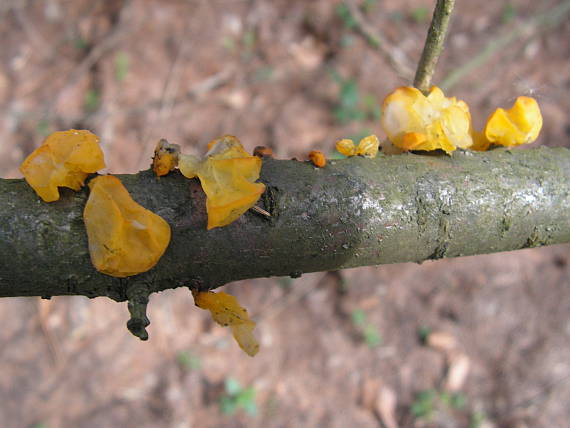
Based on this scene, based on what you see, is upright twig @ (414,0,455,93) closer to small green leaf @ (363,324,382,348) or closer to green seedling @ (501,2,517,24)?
small green leaf @ (363,324,382,348)

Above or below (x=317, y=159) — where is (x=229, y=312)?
below

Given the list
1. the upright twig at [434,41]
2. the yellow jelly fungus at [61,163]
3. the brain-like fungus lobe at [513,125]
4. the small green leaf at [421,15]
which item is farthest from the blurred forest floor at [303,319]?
the yellow jelly fungus at [61,163]

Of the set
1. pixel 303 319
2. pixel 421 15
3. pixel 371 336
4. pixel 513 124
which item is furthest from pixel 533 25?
pixel 513 124

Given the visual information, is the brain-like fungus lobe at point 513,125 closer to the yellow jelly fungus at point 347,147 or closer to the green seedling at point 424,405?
the yellow jelly fungus at point 347,147

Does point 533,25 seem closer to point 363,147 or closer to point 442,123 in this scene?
point 442,123

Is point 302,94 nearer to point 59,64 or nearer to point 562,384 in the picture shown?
point 59,64

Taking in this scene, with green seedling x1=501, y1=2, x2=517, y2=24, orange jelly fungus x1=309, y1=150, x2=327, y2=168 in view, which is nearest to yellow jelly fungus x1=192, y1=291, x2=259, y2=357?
orange jelly fungus x1=309, y1=150, x2=327, y2=168
